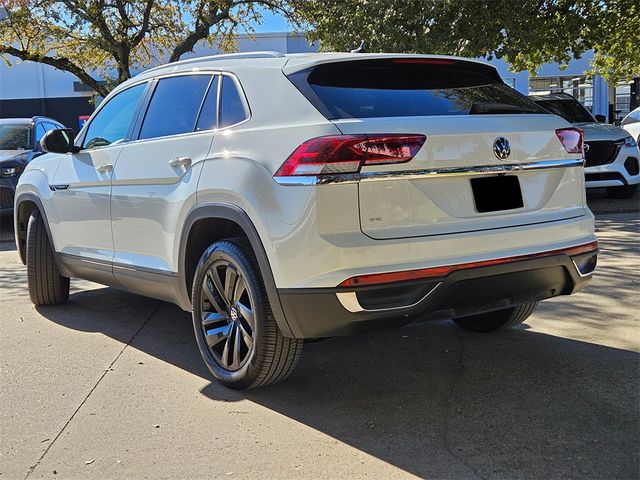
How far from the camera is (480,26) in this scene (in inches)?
453

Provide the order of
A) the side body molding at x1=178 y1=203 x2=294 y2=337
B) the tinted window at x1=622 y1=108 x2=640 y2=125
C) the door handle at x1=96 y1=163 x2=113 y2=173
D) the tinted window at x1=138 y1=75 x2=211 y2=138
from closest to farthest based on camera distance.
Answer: the side body molding at x1=178 y1=203 x2=294 y2=337 → the tinted window at x1=138 y1=75 x2=211 y2=138 → the door handle at x1=96 y1=163 x2=113 y2=173 → the tinted window at x1=622 y1=108 x2=640 y2=125

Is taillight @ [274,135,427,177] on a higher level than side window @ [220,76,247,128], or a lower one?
lower

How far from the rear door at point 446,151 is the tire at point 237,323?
0.76 metres

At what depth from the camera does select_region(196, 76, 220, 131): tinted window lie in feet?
12.7

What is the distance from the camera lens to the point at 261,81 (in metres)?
3.58

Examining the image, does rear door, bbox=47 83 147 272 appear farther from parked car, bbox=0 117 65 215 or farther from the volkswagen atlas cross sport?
parked car, bbox=0 117 65 215

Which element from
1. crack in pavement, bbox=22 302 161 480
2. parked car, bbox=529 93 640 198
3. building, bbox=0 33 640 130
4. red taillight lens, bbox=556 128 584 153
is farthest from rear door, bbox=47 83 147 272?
building, bbox=0 33 640 130

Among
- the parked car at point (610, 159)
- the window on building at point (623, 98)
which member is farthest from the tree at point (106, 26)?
the window on building at point (623, 98)

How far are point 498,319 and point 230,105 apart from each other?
2.27 m

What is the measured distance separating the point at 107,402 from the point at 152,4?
14.4m

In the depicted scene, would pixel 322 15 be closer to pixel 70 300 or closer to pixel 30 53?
pixel 30 53

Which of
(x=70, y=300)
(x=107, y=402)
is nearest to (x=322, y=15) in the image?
(x=70, y=300)

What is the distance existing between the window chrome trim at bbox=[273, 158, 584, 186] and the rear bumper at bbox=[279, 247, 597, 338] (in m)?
0.46

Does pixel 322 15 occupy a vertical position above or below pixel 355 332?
above
